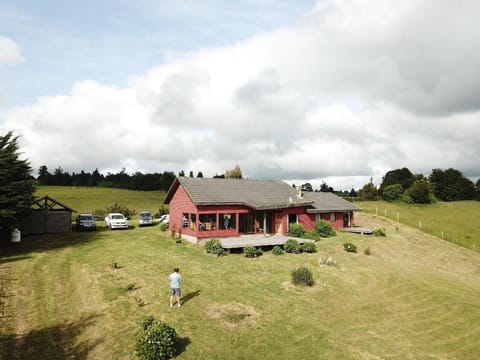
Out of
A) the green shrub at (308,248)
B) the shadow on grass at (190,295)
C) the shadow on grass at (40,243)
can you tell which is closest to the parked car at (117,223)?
the shadow on grass at (40,243)

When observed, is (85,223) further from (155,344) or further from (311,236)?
(155,344)

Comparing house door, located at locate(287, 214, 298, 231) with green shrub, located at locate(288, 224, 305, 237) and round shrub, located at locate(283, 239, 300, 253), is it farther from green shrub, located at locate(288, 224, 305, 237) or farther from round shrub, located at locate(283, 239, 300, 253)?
round shrub, located at locate(283, 239, 300, 253)

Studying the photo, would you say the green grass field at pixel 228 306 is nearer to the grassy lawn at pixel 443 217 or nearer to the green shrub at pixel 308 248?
the green shrub at pixel 308 248

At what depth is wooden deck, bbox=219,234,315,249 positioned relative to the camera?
29388 mm

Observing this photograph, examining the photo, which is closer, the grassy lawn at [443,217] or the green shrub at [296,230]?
the green shrub at [296,230]

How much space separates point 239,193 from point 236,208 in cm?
259

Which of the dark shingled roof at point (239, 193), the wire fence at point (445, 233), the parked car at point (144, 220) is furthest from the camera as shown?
the wire fence at point (445, 233)

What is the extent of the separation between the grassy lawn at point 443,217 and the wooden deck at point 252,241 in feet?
95.8

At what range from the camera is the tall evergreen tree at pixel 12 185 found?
82.5 ft

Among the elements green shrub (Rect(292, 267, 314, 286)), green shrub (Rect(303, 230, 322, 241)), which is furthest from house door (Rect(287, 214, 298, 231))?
green shrub (Rect(292, 267, 314, 286))

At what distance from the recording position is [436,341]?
14.9 metres

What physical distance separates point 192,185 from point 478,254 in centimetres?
3742

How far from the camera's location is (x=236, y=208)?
33781mm

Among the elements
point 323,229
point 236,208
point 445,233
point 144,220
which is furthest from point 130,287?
point 445,233
